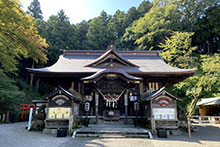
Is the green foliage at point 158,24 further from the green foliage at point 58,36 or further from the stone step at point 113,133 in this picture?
the stone step at point 113,133

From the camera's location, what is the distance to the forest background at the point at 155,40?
607 inches

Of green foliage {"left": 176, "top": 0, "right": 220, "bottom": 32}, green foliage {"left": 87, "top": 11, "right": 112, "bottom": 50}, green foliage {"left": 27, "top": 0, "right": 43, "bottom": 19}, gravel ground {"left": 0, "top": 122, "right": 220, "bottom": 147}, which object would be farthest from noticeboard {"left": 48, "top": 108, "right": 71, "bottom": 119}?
green foliage {"left": 27, "top": 0, "right": 43, "bottom": 19}

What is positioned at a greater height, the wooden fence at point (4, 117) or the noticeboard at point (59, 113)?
the noticeboard at point (59, 113)

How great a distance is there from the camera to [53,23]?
30.5 m

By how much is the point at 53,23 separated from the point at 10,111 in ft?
70.9

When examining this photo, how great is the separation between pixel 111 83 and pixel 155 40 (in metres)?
21.7

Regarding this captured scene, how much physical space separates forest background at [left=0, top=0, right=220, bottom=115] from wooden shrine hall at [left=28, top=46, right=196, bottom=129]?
12.0 feet

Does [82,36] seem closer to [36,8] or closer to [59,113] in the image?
[36,8]

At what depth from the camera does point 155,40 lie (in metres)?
28.8

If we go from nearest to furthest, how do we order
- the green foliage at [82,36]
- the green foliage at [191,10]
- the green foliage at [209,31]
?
the green foliage at [209,31]
the green foliage at [191,10]
the green foliage at [82,36]

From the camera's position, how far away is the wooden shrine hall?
396 inches

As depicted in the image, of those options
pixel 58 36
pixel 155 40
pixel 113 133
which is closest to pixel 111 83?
pixel 113 133

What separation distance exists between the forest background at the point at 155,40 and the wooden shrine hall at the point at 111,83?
3.67 m

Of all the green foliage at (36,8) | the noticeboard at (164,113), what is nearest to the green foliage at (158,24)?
the noticeboard at (164,113)
